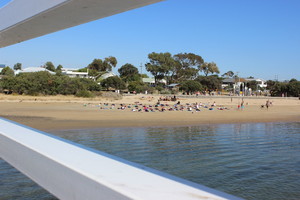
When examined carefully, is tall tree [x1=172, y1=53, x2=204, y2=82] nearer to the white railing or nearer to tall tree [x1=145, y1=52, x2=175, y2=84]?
tall tree [x1=145, y1=52, x2=175, y2=84]

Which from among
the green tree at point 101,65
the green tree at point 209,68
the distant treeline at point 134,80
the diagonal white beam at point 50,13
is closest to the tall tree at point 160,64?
the distant treeline at point 134,80

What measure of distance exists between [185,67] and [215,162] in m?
65.0

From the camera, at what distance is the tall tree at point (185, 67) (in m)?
70.7

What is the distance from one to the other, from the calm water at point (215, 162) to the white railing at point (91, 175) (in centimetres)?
385

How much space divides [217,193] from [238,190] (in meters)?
5.16

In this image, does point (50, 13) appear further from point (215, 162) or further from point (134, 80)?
point (134, 80)

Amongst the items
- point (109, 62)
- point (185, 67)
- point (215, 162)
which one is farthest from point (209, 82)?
point (215, 162)

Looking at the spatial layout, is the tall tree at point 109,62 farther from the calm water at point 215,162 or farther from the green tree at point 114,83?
the calm water at point 215,162

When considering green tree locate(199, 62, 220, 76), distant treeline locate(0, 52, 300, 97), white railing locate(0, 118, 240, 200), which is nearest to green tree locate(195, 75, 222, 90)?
distant treeline locate(0, 52, 300, 97)

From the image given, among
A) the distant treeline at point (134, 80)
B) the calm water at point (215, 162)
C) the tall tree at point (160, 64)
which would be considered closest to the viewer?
the calm water at point (215, 162)

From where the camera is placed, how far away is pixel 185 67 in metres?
72.1

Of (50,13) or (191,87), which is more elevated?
(191,87)

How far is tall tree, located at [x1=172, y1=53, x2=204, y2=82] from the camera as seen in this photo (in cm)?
7069

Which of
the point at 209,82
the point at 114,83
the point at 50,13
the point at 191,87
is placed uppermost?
the point at 209,82
